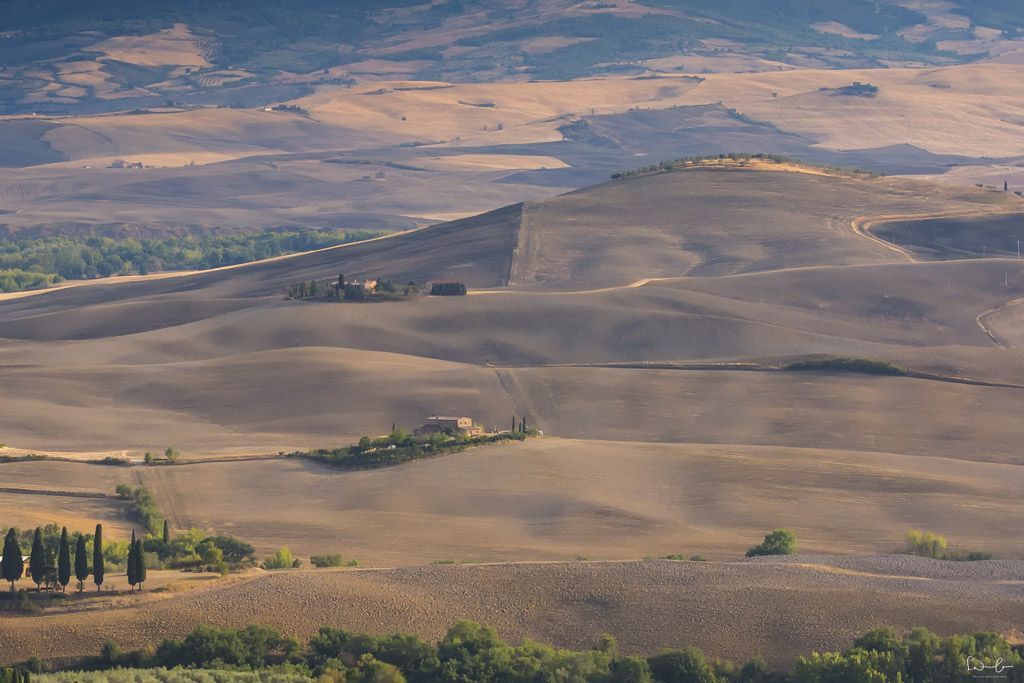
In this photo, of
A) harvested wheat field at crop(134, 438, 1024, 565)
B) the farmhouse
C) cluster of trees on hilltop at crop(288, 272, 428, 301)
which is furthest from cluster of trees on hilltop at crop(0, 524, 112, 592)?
cluster of trees on hilltop at crop(288, 272, 428, 301)

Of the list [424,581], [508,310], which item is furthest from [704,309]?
[424,581]

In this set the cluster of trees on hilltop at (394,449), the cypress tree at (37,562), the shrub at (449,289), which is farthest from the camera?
the shrub at (449,289)

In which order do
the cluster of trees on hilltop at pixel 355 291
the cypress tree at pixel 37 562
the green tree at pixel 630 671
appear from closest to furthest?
the green tree at pixel 630 671 → the cypress tree at pixel 37 562 → the cluster of trees on hilltop at pixel 355 291

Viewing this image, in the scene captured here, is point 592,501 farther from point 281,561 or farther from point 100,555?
point 100,555

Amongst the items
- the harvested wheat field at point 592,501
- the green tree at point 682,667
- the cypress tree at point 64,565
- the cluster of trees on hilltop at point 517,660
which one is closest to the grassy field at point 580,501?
the harvested wheat field at point 592,501

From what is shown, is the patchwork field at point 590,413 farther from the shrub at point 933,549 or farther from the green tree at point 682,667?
the green tree at point 682,667

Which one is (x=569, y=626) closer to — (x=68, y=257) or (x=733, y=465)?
(x=733, y=465)

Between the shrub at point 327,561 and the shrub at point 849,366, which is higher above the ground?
the shrub at point 327,561
